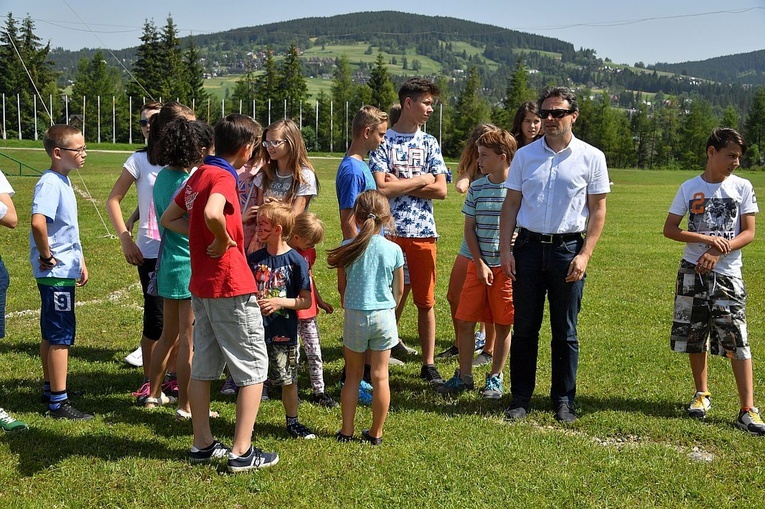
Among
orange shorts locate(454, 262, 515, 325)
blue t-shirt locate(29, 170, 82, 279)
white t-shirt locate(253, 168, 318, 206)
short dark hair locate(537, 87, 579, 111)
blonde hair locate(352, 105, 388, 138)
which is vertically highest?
short dark hair locate(537, 87, 579, 111)

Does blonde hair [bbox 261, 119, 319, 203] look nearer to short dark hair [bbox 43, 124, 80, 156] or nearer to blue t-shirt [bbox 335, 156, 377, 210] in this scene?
blue t-shirt [bbox 335, 156, 377, 210]

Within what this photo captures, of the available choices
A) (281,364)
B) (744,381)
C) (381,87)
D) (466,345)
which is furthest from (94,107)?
(744,381)

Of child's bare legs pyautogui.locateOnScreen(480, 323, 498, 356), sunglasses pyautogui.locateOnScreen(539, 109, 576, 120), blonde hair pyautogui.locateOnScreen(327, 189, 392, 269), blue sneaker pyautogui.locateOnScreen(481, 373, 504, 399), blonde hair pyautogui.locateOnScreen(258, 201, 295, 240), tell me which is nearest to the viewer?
blonde hair pyautogui.locateOnScreen(327, 189, 392, 269)

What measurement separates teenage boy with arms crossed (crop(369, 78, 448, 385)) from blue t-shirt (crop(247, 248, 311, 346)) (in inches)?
61.9

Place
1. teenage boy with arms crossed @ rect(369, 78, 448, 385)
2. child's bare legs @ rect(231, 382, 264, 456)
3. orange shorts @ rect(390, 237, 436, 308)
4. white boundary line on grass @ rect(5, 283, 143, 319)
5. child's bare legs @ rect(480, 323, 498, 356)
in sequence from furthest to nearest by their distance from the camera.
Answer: white boundary line on grass @ rect(5, 283, 143, 319) < child's bare legs @ rect(480, 323, 498, 356) < orange shorts @ rect(390, 237, 436, 308) < teenage boy with arms crossed @ rect(369, 78, 448, 385) < child's bare legs @ rect(231, 382, 264, 456)

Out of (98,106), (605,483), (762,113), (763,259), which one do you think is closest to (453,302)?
(605,483)

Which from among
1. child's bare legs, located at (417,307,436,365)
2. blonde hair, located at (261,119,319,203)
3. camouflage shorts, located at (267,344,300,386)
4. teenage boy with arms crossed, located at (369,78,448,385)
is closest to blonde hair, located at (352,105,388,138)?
blonde hair, located at (261,119,319,203)

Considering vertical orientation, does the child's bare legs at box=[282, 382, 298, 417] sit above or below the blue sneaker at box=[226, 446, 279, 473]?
above

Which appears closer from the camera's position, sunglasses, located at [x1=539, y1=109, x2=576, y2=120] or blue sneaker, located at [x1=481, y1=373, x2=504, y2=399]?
sunglasses, located at [x1=539, y1=109, x2=576, y2=120]

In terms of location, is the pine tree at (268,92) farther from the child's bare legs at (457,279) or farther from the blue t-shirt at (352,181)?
the blue t-shirt at (352,181)

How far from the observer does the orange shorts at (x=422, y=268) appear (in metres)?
6.54

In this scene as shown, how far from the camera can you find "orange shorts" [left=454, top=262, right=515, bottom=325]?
6.09 m

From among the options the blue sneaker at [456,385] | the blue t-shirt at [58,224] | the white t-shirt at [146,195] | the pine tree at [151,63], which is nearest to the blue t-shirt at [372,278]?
the blue sneaker at [456,385]

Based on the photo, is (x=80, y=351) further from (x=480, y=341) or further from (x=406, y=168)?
(x=480, y=341)
